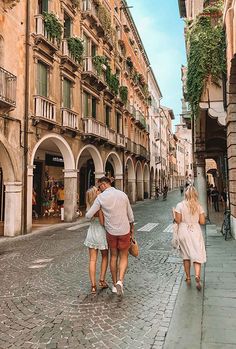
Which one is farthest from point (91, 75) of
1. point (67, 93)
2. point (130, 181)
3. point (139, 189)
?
point (139, 189)

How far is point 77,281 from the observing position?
6.18 m

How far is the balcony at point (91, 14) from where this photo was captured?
19.5 metres

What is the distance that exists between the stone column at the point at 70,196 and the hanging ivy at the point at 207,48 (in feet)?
27.0

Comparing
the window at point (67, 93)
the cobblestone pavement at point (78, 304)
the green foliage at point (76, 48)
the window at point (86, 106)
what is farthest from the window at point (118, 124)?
the cobblestone pavement at point (78, 304)

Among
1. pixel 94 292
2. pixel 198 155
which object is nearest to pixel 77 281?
pixel 94 292

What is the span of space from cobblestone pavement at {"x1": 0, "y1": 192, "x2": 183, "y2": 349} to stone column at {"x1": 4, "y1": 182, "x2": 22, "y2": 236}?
3.78 metres

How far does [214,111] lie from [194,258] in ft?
23.6

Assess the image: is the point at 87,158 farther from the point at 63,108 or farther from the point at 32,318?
the point at 32,318

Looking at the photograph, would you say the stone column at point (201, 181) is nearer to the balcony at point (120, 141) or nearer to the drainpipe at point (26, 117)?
the balcony at point (120, 141)

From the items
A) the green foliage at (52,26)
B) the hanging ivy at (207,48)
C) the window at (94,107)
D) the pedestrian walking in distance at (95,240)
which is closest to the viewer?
the pedestrian walking in distance at (95,240)

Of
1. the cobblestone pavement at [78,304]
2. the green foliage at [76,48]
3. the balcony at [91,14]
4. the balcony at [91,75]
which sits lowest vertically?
the cobblestone pavement at [78,304]

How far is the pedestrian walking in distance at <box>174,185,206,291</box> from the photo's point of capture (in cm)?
555

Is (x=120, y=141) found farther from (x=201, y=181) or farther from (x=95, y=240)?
(x=95, y=240)

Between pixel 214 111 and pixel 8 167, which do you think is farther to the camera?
pixel 8 167
